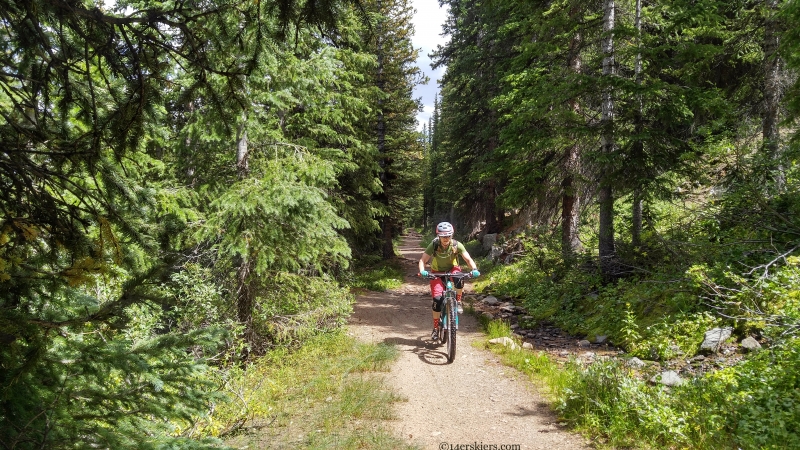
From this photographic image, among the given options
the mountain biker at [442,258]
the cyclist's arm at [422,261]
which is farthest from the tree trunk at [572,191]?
the cyclist's arm at [422,261]

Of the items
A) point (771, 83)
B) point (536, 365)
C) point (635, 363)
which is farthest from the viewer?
point (771, 83)

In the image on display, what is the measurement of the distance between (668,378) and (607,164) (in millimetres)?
5233

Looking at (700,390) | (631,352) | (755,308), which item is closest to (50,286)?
(700,390)

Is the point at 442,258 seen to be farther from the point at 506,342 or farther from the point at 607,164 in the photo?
the point at 607,164

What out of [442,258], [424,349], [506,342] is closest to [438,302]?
[442,258]

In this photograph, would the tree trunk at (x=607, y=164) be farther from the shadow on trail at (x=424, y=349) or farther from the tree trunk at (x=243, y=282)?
the tree trunk at (x=243, y=282)

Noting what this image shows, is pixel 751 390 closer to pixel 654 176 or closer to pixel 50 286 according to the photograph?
pixel 654 176

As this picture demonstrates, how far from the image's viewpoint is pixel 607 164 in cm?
934

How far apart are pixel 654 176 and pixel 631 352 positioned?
407 cm

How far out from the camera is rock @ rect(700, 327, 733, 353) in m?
6.00

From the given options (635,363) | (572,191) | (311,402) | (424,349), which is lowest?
(311,402)

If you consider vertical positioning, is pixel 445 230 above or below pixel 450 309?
above

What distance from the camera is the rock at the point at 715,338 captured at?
6004 mm

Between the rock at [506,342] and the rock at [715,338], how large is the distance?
2.96 meters
